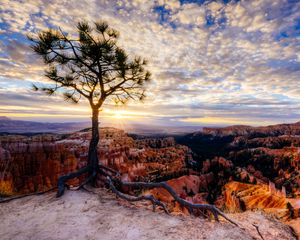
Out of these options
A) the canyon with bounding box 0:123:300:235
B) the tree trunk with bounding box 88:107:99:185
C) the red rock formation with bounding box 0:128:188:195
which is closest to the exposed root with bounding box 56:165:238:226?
the tree trunk with bounding box 88:107:99:185

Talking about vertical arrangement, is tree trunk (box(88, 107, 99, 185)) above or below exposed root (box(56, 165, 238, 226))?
above

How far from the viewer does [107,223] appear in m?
4.66

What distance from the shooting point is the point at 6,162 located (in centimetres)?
3528

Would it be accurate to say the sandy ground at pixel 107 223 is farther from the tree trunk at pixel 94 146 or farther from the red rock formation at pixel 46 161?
the red rock formation at pixel 46 161

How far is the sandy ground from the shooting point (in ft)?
13.9

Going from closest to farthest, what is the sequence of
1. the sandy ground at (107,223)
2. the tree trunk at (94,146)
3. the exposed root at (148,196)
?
the sandy ground at (107,223), the exposed root at (148,196), the tree trunk at (94,146)

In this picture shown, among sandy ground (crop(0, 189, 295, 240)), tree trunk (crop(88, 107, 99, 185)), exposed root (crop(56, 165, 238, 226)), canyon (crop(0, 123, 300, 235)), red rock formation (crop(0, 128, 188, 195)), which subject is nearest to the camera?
sandy ground (crop(0, 189, 295, 240))

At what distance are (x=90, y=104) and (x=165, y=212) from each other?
4.73 metres

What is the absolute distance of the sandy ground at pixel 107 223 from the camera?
424cm

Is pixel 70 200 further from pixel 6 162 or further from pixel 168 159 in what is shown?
pixel 168 159

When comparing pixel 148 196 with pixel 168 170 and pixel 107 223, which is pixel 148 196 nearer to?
pixel 107 223

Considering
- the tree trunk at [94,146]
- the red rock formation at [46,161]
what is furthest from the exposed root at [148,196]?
the red rock formation at [46,161]

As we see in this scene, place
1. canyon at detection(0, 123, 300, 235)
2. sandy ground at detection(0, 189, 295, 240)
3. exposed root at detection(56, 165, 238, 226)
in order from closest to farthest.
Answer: sandy ground at detection(0, 189, 295, 240), exposed root at detection(56, 165, 238, 226), canyon at detection(0, 123, 300, 235)

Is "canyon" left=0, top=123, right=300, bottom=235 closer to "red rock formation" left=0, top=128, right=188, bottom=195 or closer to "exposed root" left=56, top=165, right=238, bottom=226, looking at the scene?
"red rock formation" left=0, top=128, right=188, bottom=195
